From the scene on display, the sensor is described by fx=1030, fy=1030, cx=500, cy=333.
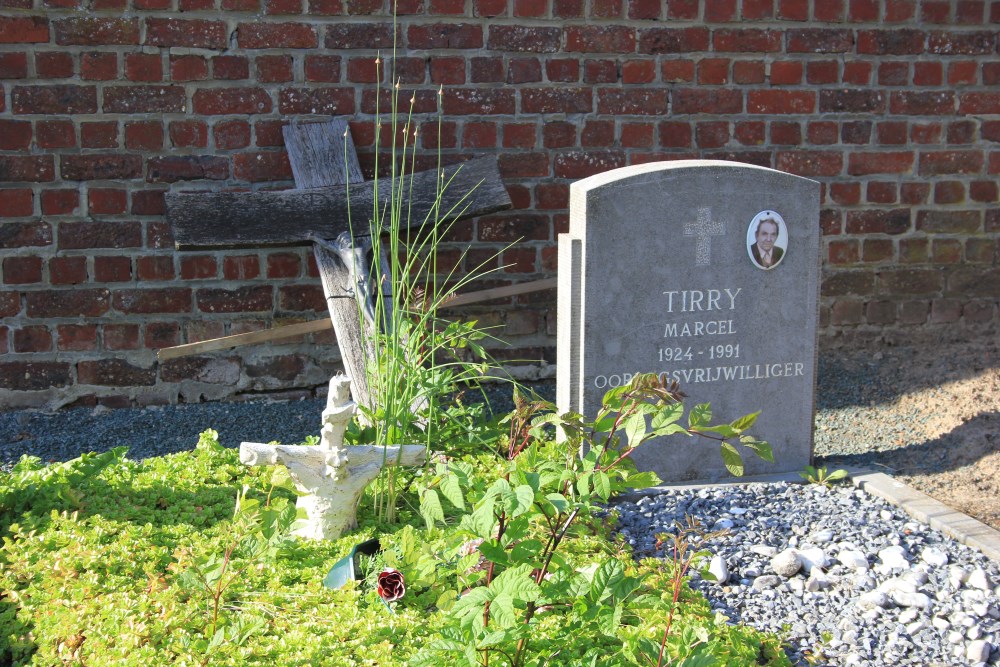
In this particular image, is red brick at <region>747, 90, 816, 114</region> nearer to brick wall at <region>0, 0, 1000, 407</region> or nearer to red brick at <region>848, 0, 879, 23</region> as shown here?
Result: brick wall at <region>0, 0, 1000, 407</region>

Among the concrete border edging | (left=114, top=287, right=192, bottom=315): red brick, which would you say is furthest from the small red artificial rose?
(left=114, top=287, right=192, bottom=315): red brick

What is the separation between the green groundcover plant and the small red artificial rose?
0.18ft

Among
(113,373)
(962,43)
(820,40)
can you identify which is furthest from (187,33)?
(962,43)

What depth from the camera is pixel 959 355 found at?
4.97 metres

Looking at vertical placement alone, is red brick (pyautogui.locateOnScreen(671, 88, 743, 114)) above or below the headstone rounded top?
above

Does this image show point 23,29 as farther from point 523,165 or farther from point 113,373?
point 523,165

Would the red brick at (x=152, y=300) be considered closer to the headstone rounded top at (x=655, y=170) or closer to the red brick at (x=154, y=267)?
the red brick at (x=154, y=267)

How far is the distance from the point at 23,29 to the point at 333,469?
264cm

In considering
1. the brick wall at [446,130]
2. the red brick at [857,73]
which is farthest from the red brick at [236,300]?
the red brick at [857,73]

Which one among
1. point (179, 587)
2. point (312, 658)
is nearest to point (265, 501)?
point (179, 587)

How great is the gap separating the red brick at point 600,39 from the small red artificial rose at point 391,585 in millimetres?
2951

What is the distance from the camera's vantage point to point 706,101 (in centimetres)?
477

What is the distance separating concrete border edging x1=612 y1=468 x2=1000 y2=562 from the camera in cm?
306

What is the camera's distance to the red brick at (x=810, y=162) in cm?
491
